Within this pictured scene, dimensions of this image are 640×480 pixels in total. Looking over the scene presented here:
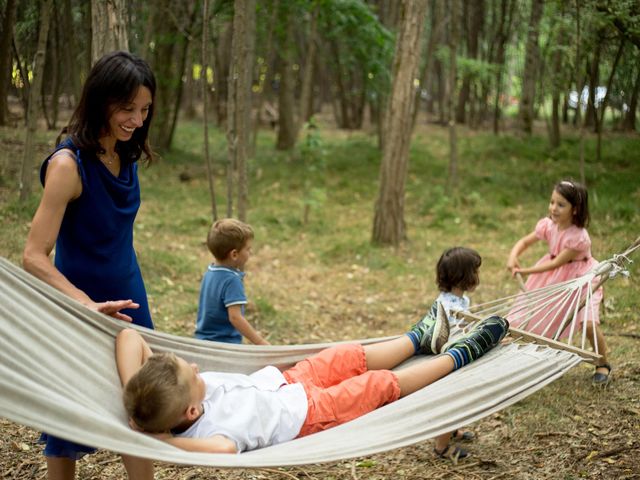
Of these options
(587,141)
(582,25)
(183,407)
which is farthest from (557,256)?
(587,141)

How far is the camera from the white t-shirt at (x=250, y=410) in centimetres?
216

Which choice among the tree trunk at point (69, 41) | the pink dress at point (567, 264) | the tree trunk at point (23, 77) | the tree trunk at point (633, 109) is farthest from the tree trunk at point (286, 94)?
the pink dress at point (567, 264)

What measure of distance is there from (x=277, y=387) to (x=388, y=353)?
1.62 feet

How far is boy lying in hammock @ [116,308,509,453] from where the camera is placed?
1988mm

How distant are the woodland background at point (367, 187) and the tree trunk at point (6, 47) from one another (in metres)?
0.03

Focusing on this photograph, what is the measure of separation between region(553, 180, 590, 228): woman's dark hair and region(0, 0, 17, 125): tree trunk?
5341 mm

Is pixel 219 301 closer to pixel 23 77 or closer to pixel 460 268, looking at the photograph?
pixel 460 268

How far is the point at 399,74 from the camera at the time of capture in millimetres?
6160

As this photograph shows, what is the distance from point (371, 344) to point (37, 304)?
4.29 feet

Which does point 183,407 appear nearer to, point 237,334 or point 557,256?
point 237,334

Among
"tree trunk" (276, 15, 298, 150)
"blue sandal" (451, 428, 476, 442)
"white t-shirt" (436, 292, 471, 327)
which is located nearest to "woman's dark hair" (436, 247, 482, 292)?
"white t-shirt" (436, 292, 471, 327)

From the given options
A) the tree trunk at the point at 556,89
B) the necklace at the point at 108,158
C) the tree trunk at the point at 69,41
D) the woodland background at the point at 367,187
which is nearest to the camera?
the necklace at the point at 108,158

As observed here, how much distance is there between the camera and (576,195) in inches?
133

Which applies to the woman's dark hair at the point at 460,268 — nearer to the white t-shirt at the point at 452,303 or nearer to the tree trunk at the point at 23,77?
the white t-shirt at the point at 452,303
